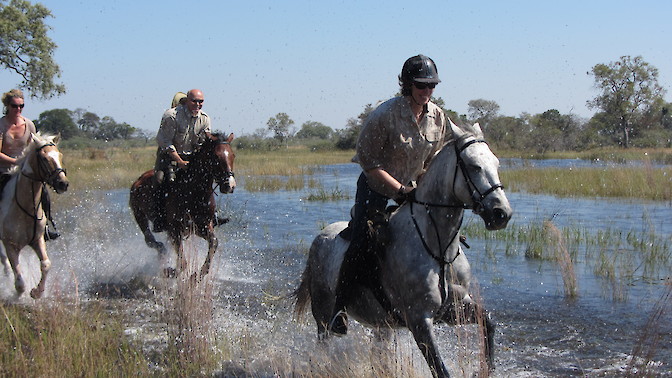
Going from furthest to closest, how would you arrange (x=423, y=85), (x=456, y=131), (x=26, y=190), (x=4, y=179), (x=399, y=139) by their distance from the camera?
1. (x=4, y=179)
2. (x=26, y=190)
3. (x=399, y=139)
4. (x=423, y=85)
5. (x=456, y=131)

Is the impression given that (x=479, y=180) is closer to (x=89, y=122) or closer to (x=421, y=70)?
(x=421, y=70)

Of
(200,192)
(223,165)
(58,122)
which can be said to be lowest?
(200,192)

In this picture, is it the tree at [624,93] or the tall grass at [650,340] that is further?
the tree at [624,93]

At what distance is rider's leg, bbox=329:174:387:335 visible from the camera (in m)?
5.52

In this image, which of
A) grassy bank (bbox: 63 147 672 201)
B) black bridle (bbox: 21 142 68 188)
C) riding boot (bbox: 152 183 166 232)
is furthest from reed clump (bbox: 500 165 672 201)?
black bridle (bbox: 21 142 68 188)

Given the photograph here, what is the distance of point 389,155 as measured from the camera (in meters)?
5.41

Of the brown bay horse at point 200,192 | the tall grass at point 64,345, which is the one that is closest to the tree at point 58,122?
the brown bay horse at point 200,192

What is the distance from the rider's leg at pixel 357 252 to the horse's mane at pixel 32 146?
16.0ft

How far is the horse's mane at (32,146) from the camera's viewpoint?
8.73 m

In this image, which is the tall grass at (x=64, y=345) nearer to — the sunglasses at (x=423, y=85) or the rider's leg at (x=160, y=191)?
the rider's leg at (x=160, y=191)

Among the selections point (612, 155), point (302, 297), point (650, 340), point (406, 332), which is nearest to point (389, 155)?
point (302, 297)

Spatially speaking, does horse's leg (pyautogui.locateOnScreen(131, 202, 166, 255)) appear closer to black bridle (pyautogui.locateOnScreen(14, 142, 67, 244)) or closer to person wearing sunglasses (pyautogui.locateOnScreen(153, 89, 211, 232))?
person wearing sunglasses (pyautogui.locateOnScreen(153, 89, 211, 232))

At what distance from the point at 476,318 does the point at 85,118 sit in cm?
12704

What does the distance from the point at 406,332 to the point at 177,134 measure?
5385mm
